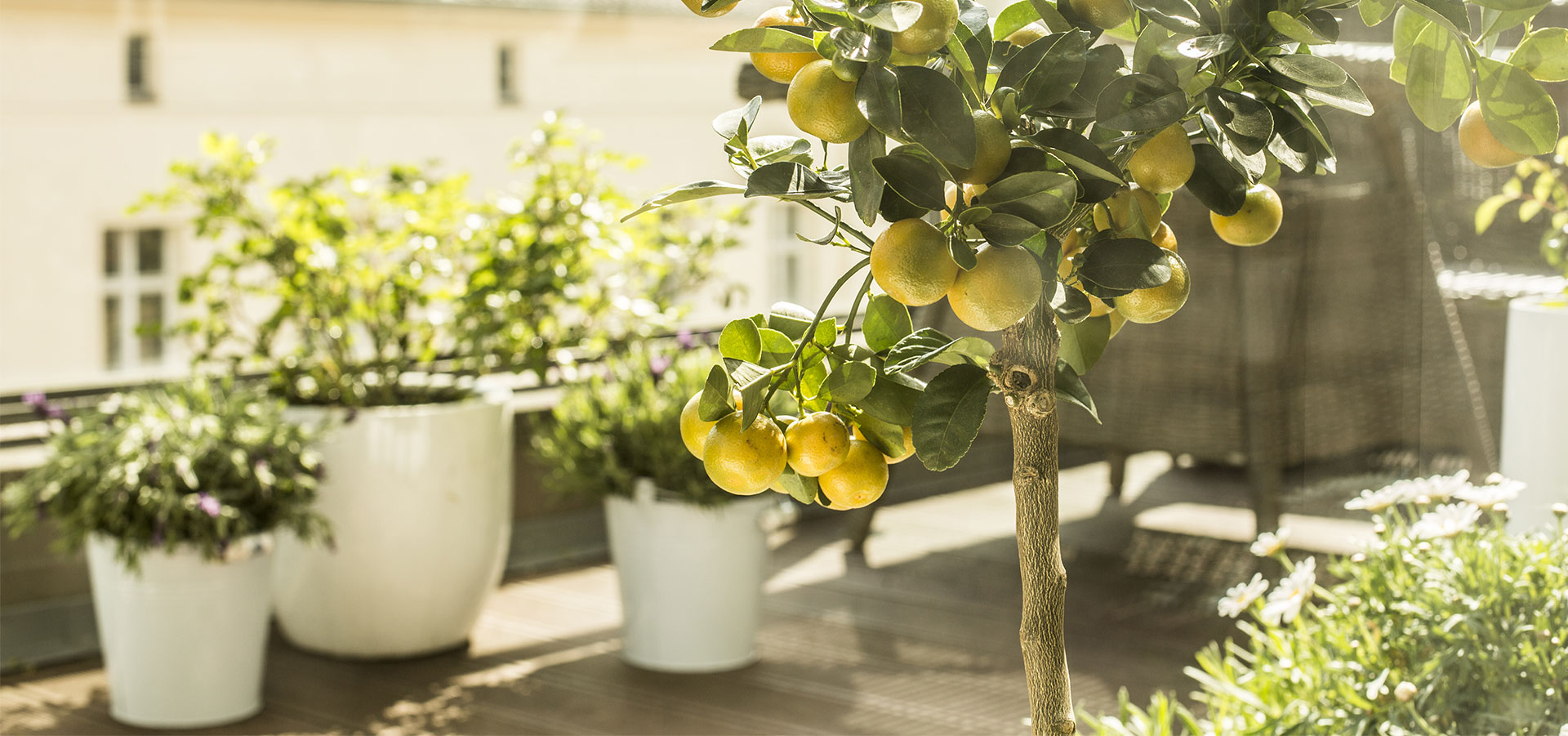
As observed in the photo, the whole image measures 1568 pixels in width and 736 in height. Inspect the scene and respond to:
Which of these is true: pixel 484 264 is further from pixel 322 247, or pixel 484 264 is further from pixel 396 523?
pixel 396 523

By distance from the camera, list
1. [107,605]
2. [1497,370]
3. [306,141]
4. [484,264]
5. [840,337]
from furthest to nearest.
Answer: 1. [306,141]
2. [484,264]
3. [107,605]
4. [1497,370]
5. [840,337]

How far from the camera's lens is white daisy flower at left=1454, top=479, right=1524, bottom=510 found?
1.08 meters

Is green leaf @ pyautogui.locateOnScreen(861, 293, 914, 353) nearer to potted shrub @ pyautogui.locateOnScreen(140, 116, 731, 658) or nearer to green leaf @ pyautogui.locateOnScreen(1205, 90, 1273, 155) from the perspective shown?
green leaf @ pyautogui.locateOnScreen(1205, 90, 1273, 155)

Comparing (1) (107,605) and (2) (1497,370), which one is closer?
(2) (1497,370)

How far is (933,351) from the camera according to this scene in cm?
53

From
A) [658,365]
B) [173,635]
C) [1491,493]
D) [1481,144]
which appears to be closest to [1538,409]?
[1491,493]

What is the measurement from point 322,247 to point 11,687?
35.8 inches

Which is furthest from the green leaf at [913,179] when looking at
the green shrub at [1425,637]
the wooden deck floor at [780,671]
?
the wooden deck floor at [780,671]

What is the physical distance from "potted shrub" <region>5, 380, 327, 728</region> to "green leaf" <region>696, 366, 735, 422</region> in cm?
166

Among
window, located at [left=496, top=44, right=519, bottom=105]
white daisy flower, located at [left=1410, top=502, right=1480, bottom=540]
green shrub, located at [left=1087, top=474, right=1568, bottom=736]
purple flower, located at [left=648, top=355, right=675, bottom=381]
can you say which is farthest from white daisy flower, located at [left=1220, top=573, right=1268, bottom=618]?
window, located at [left=496, top=44, right=519, bottom=105]

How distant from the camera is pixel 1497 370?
5.65 ft

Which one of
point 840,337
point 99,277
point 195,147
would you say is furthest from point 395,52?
point 840,337

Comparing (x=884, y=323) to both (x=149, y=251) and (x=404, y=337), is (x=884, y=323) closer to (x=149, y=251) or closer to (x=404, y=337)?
(x=404, y=337)

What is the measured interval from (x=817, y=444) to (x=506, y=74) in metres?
2.84
